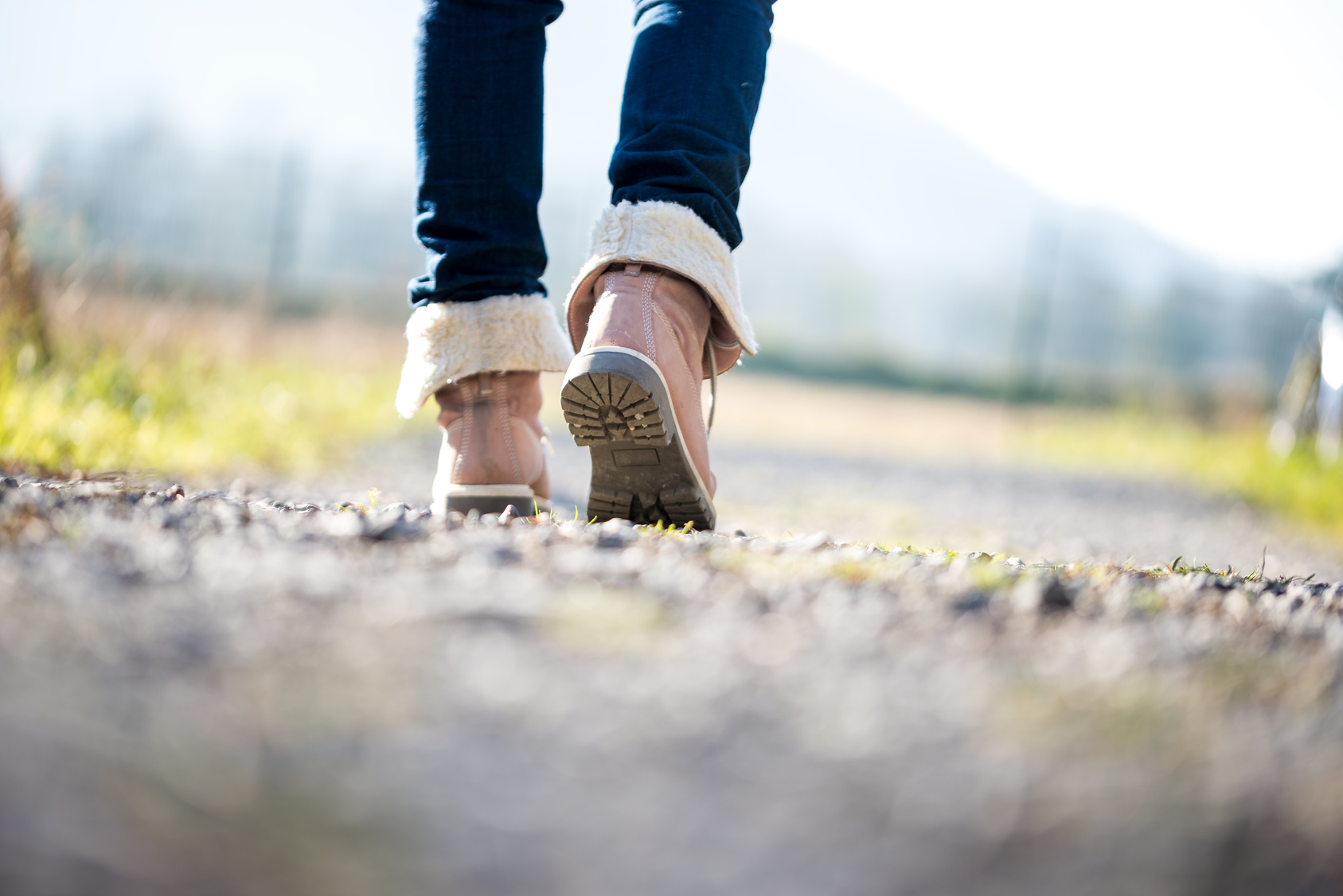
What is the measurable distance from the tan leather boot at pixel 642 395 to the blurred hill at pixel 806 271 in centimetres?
33

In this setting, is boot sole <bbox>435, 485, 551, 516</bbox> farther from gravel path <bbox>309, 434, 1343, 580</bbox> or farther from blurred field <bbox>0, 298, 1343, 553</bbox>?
blurred field <bbox>0, 298, 1343, 553</bbox>

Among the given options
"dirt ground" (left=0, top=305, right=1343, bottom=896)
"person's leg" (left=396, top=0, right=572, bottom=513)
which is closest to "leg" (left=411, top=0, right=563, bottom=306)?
"person's leg" (left=396, top=0, right=572, bottom=513)

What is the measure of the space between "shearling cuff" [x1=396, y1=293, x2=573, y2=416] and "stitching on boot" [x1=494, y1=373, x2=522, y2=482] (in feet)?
0.16

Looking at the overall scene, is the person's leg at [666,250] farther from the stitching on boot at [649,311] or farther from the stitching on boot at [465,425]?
the stitching on boot at [465,425]

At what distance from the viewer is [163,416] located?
314cm

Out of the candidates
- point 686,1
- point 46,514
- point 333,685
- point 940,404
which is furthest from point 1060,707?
point 940,404

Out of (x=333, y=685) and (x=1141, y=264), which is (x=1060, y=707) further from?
(x=1141, y=264)

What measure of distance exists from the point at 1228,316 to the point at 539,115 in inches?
640

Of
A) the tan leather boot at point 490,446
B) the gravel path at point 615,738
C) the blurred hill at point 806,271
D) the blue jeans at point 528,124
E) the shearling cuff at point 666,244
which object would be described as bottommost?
the gravel path at point 615,738

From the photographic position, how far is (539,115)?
1566 mm

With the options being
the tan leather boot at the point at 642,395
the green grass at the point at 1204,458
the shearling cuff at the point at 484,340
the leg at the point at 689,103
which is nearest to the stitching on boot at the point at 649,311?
the tan leather boot at the point at 642,395

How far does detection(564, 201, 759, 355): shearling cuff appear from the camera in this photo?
140 cm

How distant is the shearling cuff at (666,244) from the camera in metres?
1.40

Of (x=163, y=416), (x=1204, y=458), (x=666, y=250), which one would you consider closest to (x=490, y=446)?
(x=666, y=250)
